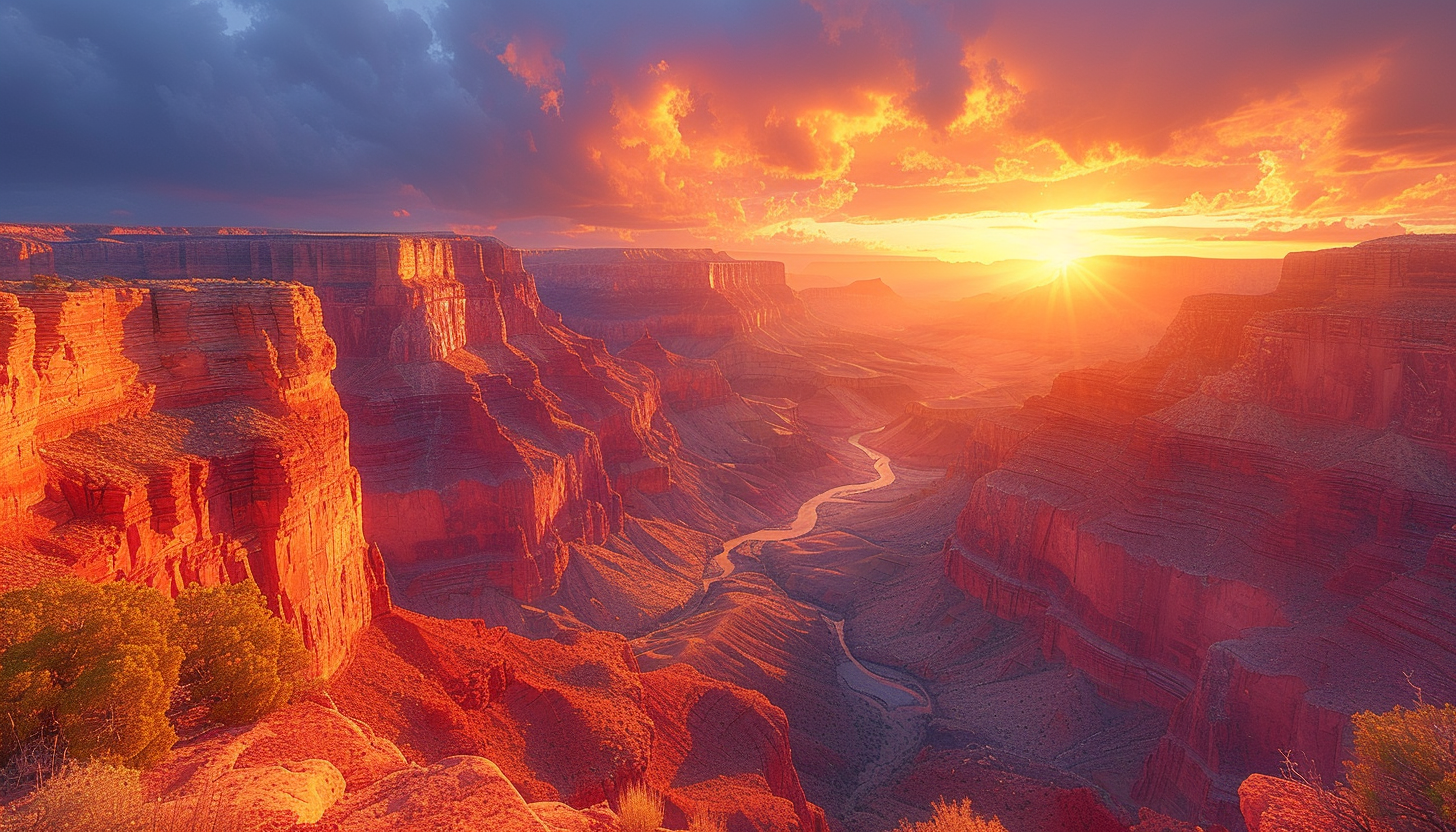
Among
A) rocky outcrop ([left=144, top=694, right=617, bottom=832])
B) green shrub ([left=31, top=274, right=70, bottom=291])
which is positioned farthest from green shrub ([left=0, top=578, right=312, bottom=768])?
green shrub ([left=31, top=274, right=70, bottom=291])

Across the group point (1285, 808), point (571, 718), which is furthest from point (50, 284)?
point (1285, 808)

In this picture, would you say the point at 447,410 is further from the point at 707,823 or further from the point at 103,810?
the point at 103,810

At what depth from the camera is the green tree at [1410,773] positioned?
11.7 m

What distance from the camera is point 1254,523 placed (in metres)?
30.3

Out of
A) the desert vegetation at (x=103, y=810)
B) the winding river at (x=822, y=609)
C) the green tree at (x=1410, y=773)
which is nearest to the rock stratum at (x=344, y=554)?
the desert vegetation at (x=103, y=810)

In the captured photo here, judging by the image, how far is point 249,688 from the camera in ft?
41.2

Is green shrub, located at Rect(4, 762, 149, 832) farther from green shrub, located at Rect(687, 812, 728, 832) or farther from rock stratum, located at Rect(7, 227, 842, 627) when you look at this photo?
rock stratum, located at Rect(7, 227, 842, 627)

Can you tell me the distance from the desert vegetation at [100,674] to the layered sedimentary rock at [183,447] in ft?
7.79

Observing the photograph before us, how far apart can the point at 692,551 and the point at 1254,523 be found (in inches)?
1286

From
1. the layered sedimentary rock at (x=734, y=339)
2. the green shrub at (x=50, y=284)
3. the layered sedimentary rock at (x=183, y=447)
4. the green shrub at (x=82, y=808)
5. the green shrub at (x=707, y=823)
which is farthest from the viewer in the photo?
the layered sedimentary rock at (x=734, y=339)

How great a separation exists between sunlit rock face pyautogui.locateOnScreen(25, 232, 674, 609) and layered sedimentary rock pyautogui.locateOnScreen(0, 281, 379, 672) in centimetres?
1602

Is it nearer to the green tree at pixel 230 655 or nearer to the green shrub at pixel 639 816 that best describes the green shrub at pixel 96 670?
the green tree at pixel 230 655

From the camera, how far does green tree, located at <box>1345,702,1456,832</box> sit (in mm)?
11664

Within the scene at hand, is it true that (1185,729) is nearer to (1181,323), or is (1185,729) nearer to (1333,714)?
(1333,714)
